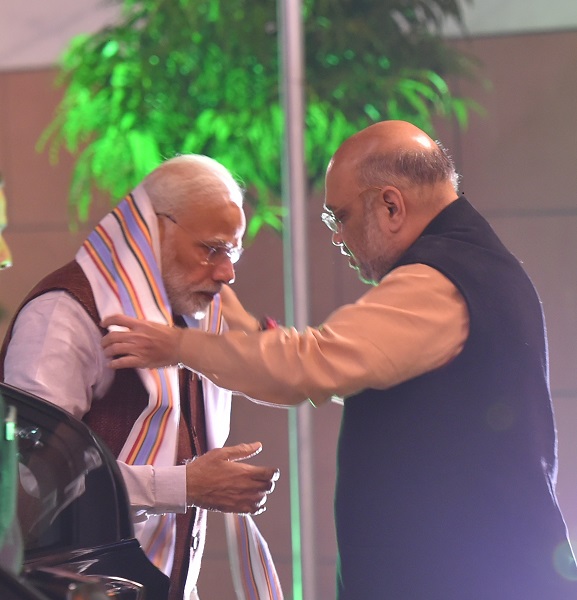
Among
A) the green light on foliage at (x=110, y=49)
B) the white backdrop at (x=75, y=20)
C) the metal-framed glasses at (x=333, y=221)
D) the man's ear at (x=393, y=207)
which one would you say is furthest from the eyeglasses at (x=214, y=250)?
the white backdrop at (x=75, y=20)

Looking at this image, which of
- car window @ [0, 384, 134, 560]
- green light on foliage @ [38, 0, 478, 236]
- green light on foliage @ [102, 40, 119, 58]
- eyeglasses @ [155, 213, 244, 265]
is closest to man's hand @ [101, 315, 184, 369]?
car window @ [0, 384, 134, 560]

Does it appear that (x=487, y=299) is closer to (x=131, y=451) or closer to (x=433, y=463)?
(x=433, y=463)

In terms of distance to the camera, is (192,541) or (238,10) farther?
(238,10)

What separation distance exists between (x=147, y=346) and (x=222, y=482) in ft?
1.44

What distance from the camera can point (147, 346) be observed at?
6.20 feet

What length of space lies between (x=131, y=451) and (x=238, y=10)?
9.07ft

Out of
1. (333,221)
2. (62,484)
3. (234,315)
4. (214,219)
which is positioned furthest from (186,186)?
(62,484)

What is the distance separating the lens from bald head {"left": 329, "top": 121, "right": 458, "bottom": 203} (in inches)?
79.9

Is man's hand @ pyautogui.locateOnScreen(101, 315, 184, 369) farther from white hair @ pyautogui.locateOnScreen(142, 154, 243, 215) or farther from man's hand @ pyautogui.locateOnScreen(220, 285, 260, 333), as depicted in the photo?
man's hand @ pyautogui.locateOnScreen(220, 285, 260, 333)

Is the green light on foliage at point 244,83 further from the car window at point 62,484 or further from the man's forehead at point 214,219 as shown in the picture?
the car window at point 62,484

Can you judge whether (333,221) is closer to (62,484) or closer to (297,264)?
(62,484)

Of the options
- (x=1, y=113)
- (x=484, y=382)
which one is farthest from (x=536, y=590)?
(x=1, y=113)

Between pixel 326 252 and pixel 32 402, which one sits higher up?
pixel 326 252

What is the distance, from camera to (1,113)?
477 centimetres
